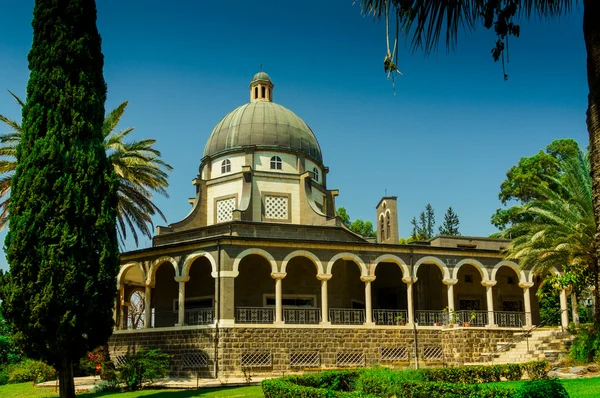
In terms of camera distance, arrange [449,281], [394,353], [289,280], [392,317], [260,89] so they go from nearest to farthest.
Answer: [394,353]
[392,317]
[449,281]
[289,280]
[260,89]

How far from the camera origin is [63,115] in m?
21.0

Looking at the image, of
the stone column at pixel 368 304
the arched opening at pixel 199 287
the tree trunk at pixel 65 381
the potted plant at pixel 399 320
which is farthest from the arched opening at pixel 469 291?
the tree trunk at pixel 65 381

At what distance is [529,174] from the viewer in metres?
48.1

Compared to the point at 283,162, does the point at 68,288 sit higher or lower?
lower

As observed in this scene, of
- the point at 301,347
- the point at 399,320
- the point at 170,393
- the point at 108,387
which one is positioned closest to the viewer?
the point at 170,393

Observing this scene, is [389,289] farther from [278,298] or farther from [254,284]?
[278,298]

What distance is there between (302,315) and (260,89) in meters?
16.4

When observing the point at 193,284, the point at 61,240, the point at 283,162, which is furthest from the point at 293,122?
the point at 61,240

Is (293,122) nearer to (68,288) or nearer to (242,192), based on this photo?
(242,192)

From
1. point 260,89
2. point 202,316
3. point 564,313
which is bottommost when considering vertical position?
point 564,313

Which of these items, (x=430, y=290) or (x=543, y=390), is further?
(x=430, y=290)

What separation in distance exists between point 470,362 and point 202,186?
17472 mm

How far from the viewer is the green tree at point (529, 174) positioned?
47.7m

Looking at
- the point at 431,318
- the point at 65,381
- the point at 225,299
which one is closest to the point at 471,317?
the point at 431,318
